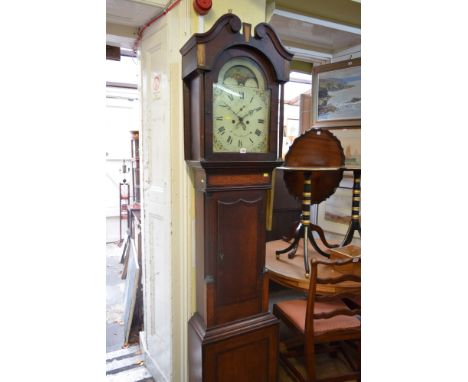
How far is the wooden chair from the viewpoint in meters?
1.61

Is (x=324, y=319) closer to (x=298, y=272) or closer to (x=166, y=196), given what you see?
(x=298, y=272)

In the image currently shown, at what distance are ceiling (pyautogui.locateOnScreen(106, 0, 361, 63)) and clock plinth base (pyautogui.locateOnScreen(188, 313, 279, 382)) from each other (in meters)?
1.57

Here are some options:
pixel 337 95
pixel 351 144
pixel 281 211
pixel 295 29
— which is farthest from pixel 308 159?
pixel 281 211

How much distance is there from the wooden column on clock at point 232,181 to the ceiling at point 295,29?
41 cm

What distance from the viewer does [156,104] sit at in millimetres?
1724

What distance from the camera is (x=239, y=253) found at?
4.90 feet

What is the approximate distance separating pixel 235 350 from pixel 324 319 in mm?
596

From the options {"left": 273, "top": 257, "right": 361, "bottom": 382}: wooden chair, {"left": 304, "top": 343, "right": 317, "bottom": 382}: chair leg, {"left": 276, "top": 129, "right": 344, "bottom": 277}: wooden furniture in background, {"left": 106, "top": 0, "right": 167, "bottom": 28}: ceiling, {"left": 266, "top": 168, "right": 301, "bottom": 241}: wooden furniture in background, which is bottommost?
{"left": 304, "top": 343, "right": 317, "bottom": 382}: chair leg

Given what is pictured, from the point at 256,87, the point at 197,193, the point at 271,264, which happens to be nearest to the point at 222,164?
the point at 197,193

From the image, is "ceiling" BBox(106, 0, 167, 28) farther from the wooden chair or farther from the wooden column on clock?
the wooden chair

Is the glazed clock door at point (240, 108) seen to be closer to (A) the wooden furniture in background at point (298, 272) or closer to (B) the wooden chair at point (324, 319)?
(B) the wooden chair at point (324, 319)

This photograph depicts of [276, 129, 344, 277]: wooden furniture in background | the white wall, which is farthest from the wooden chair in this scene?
the white wall

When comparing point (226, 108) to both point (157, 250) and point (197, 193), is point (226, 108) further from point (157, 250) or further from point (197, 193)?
point (157, 250)

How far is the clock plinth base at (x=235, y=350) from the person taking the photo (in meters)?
1.45
